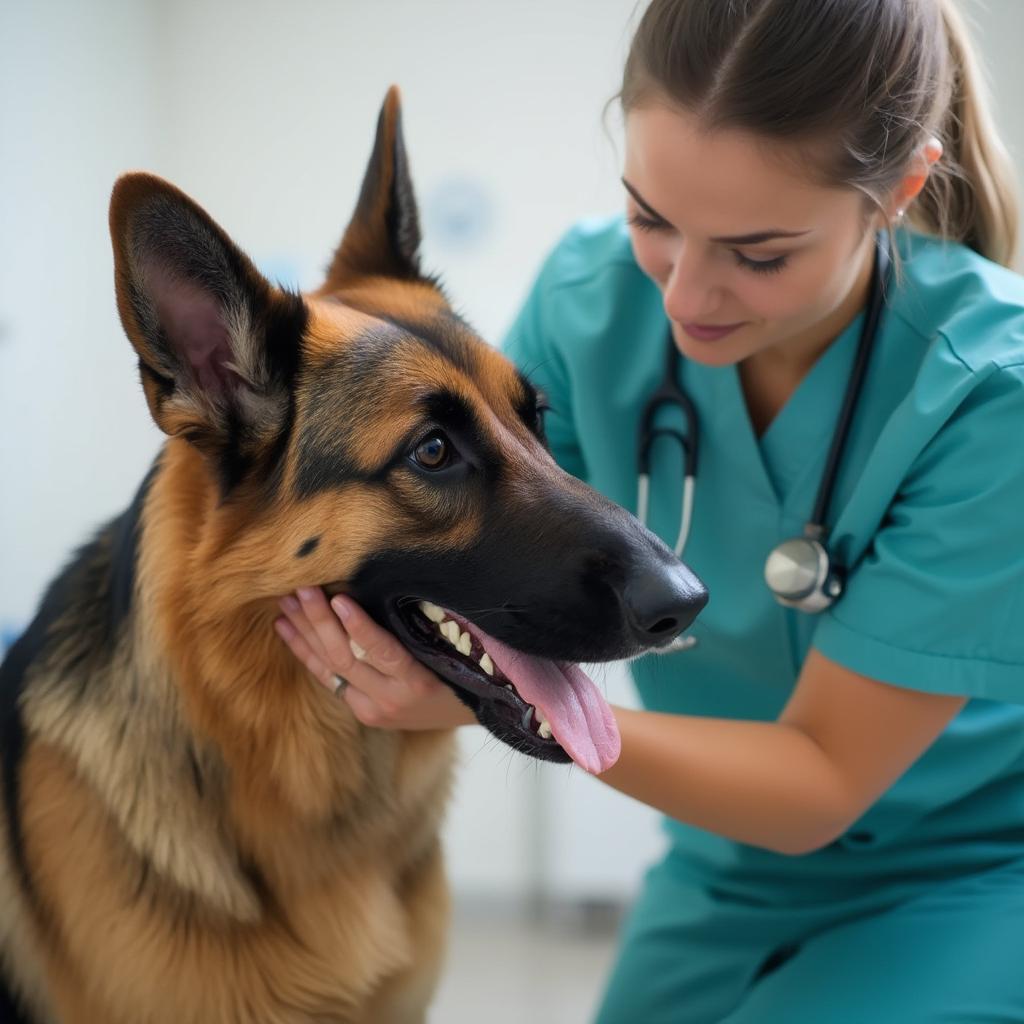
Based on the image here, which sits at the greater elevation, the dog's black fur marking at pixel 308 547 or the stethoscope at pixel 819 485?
the dog's black fur marking at pixel 308 547

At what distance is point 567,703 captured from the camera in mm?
1093

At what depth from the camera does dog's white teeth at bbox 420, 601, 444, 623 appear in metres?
1.13

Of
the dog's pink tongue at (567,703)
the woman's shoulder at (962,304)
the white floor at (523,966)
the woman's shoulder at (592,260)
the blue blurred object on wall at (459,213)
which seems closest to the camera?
the dog's pink tongue at (567,703)

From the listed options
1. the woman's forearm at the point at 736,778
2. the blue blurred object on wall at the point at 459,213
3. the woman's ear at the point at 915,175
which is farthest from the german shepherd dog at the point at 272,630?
the blue blurred object on wall at the point at 459,213

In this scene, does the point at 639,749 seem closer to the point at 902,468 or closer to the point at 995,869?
the point at 902,468

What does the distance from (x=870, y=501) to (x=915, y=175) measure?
0.38 m

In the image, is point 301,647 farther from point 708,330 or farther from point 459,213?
point 459,213

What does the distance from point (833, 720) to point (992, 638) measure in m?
0.20

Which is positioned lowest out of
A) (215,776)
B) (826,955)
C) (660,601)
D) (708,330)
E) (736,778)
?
(826,955)

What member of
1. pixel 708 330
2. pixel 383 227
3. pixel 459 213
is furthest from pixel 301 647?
pixel 459 213

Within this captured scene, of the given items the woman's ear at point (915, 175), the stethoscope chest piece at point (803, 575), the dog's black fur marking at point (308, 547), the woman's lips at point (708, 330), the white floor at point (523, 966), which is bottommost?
the white floor at point (523, 966)

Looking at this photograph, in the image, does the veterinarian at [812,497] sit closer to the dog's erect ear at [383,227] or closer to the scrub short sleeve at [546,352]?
the scrub short sleeve at [546,352]

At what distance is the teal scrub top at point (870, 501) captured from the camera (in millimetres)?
1242

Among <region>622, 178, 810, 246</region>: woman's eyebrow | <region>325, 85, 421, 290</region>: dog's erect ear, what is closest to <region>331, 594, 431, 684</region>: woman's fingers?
<region>325, 85, 421, 290</region>: dog's erect ear
